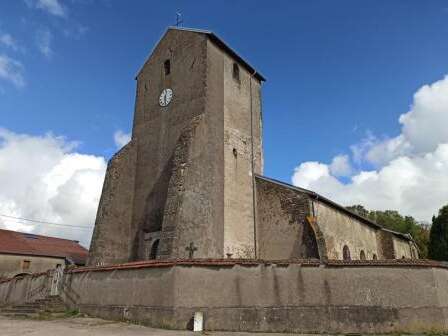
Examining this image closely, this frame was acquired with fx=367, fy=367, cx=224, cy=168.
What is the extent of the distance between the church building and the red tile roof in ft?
52.3

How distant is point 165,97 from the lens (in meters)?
20.1

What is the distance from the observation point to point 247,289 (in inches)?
383

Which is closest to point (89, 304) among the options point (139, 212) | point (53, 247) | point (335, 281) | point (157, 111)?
point (139, 212)

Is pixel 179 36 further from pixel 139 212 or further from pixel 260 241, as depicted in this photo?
pixel 260 241

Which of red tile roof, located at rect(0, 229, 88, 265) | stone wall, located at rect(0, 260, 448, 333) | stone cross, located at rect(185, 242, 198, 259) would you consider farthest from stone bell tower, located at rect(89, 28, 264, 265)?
red tile roof, located at rect(0, 229, 88, 265)

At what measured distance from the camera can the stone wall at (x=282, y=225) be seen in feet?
53.1

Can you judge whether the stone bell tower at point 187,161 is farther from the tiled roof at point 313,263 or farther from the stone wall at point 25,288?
the tiled roof at point 313,263

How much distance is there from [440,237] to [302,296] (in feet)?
81.0

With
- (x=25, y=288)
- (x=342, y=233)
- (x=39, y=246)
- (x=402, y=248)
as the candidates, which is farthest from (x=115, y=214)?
(x=402, y=248)

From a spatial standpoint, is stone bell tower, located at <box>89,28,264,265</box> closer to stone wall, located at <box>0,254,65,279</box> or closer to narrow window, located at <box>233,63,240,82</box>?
narrow window, located at <box>233,63,240,82</box>

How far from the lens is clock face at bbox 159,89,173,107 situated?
19778 millimetres

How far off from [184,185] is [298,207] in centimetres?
550

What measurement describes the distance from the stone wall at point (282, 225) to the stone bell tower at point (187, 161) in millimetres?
540

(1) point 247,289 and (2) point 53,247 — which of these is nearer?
(1) point 247,289
